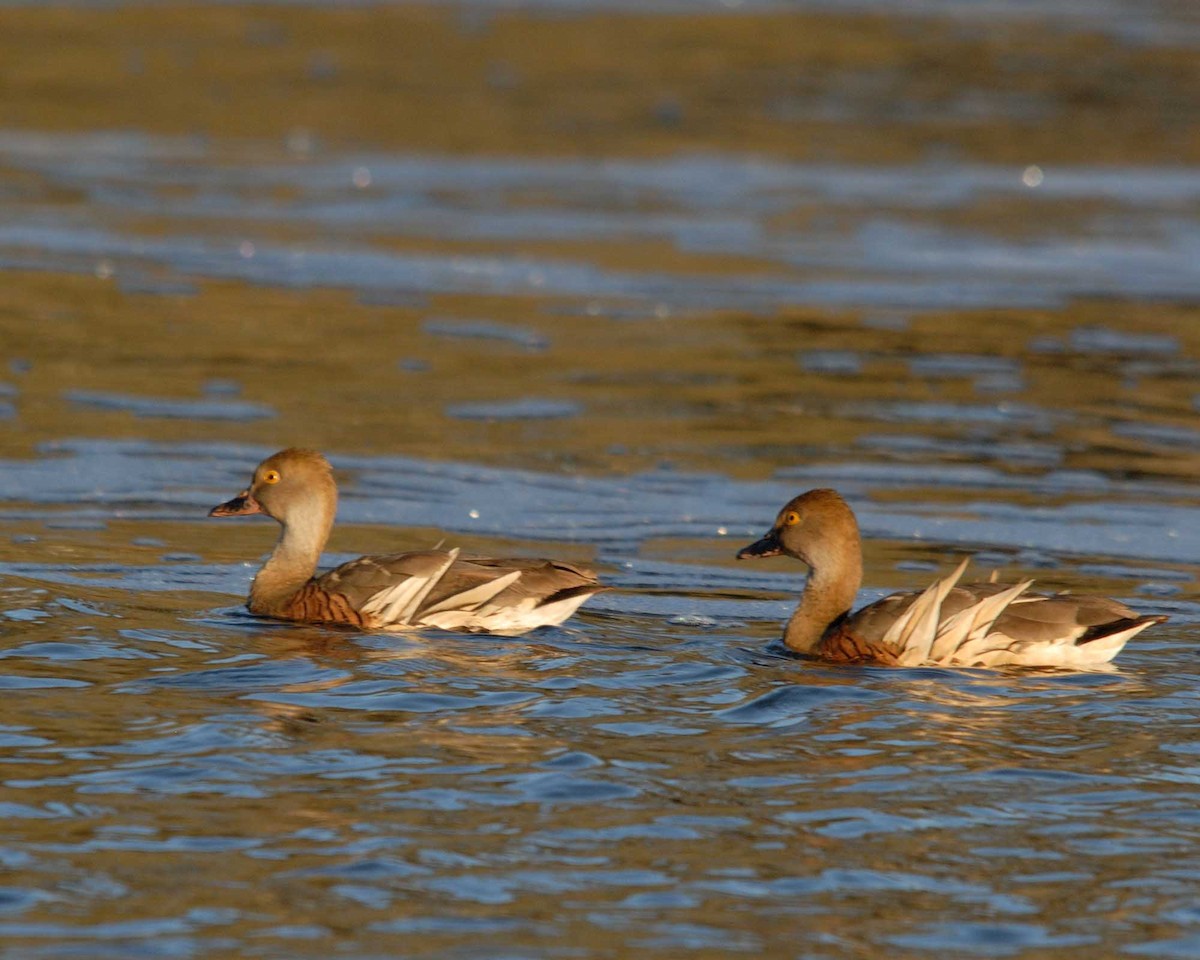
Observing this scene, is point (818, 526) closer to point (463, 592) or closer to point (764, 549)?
Answer: point (764, 549)

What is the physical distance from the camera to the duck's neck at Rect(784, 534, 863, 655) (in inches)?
368

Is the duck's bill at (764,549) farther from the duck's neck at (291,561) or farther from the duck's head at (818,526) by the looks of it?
the duck's neck at (291,561)

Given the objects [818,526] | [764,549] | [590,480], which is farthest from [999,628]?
[590,480]

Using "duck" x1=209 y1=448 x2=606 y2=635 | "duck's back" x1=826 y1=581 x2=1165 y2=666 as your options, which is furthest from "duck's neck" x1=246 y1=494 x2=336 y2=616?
"duck's back" x1=826 y1=581 x2=1165 y2=666

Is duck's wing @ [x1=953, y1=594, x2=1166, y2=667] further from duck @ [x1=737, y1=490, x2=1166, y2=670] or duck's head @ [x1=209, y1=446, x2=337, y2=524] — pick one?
duck's head @ [x1=209, y1=446, x2=337, y2=524]

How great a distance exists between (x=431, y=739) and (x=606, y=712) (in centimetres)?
75

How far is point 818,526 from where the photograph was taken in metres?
9.60

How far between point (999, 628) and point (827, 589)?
89 cm

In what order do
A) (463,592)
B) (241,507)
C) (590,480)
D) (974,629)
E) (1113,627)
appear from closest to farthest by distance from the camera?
(1113,627)
(974,629)
(463,592)
(241,507)
(590,480)

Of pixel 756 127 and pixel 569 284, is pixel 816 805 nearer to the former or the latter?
pixel 569 284

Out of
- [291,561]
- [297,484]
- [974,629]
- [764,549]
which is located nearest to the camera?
[974,629]

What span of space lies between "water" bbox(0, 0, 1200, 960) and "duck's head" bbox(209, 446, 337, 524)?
545 millimetres

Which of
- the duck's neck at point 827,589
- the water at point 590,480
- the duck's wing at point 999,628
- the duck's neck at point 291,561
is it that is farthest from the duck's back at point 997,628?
the duck's neck at point 291,561

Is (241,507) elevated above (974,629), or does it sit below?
above
